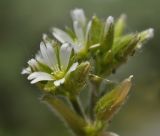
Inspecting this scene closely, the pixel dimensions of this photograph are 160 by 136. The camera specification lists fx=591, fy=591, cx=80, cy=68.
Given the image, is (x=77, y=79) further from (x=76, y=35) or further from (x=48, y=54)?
(x=76, y=35)

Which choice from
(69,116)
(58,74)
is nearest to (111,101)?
(69,116)

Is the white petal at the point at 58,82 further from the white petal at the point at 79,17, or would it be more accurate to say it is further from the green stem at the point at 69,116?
the white petal at the point at 79,17

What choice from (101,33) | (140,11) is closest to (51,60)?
(101,33)

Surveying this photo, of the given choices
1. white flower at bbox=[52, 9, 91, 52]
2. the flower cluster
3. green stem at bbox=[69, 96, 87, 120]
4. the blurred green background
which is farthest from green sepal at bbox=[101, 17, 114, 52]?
the blurred green background

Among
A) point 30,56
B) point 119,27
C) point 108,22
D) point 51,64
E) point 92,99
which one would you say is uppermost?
point 30,56

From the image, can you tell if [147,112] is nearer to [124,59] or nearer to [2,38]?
[2,38]

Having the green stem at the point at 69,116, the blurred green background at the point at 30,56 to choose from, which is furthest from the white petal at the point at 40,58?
the blurred green background at the point at 30,56
